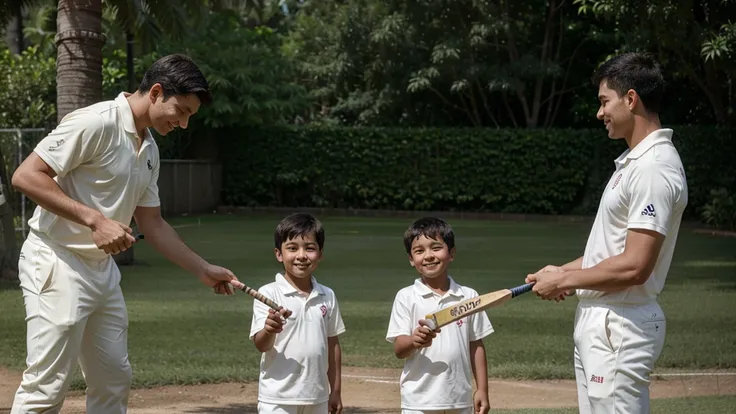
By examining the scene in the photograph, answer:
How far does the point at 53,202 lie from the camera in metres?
5.21

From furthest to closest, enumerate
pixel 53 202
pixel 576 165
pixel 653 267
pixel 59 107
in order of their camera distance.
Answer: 1. pixel 576 165
2. pixel 59 107
3. pixel 53 202
4. pixel 653 267

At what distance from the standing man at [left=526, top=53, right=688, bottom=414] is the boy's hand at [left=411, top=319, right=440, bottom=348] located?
0.68 metres

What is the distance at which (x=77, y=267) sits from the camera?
548 cm

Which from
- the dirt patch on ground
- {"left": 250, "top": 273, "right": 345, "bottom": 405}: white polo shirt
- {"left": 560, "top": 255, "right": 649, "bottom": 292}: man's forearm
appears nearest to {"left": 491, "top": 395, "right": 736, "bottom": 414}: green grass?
the dirt patch on ground

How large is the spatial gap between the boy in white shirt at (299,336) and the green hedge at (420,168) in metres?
29.3

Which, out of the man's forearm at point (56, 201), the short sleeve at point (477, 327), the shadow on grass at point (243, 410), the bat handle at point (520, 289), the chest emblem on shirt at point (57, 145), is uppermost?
the chest emblem on shirt at point (57, 145)

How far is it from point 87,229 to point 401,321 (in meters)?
1.54

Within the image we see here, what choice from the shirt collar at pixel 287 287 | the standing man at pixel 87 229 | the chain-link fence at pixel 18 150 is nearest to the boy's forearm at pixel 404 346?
the shirt collar at pixel 287 287

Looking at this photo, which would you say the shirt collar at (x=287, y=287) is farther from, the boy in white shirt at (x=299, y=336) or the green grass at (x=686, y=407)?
the green grass at (x=686, y=407)

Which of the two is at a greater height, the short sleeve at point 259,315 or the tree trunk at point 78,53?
the tree trunk at point 78,53

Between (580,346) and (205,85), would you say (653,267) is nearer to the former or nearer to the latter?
(580,346)

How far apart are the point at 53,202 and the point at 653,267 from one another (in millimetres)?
2555

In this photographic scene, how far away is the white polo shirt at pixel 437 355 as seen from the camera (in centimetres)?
566

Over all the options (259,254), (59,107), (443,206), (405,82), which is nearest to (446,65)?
(405,82)
